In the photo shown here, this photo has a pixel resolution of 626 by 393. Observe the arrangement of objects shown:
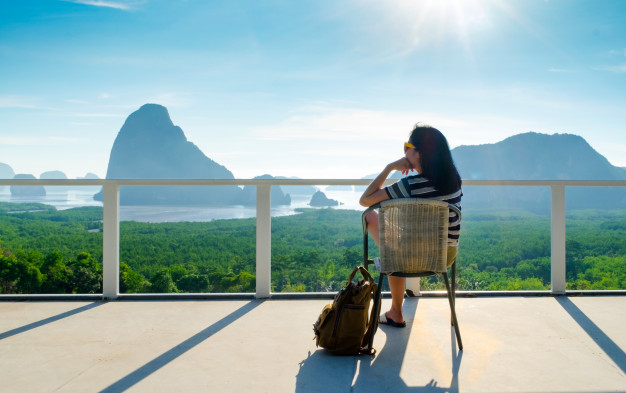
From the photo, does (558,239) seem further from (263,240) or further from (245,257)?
(245,257)

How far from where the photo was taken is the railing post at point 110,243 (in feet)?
12.2

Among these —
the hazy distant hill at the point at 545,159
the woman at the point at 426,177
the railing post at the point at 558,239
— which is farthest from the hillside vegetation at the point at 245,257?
the hazy distant hill at the point at 545,159

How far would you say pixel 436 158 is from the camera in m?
2.44

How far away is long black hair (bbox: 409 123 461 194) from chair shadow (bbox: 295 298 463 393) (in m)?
0.86

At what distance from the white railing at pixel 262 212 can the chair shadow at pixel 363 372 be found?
4.71 feet

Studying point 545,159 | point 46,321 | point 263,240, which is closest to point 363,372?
point 263,240

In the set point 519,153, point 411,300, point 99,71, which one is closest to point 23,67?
point 99,71

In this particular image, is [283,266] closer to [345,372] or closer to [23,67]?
[345,372]

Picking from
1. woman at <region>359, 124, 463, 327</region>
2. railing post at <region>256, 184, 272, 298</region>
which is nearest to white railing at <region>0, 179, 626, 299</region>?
railing post at <region>256, 184, 272, 298</region>

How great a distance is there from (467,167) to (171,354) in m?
19.4

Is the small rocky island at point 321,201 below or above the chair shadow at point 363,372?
above

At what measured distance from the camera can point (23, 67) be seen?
30.8 metres

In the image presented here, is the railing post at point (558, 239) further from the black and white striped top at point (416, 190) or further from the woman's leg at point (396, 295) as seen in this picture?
the black and white striped top at point (416, 190)

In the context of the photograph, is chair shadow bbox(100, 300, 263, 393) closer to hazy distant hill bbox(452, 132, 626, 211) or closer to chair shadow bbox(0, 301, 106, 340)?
chair shadow bbox(0, 301, 106, 340)
